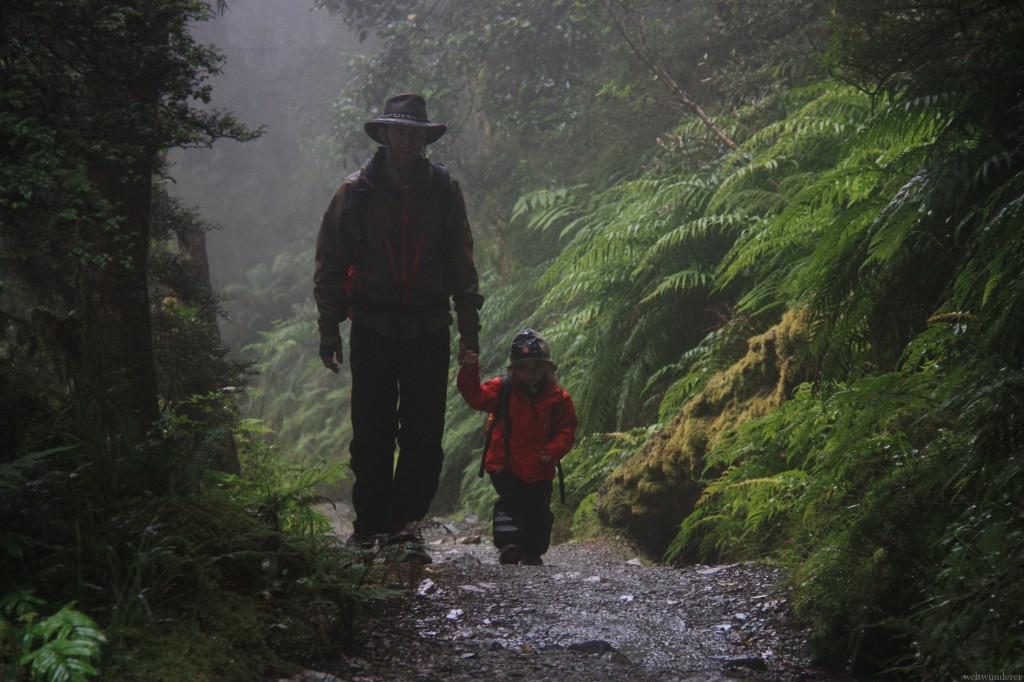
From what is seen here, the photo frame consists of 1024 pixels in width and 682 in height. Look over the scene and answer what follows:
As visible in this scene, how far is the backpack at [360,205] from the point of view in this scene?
4.80m

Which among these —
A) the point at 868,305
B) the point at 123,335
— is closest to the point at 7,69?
the point at 123,335

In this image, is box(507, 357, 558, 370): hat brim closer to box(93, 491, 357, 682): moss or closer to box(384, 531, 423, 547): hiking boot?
box(384, 531, 423, 547): hiking boot

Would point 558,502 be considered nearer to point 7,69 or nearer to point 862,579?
point 862,579

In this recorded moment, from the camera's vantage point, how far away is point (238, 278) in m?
30.3

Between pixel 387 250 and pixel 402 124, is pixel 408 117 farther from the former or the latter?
pixel 387 250

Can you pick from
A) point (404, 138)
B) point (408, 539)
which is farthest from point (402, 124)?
point (408, 539)

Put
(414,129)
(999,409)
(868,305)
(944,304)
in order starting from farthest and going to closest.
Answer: (414,129)
(868,305)
(944,304)
(999,409)

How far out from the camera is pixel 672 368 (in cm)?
736

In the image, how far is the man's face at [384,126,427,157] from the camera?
16.0 ft

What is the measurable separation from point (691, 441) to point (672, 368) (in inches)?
60.1

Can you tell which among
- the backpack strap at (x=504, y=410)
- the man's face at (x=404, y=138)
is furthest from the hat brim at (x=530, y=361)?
the man's face at (x=404, y=138)

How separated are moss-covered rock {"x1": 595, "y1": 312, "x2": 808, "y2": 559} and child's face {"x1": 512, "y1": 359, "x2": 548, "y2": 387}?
1.03 m

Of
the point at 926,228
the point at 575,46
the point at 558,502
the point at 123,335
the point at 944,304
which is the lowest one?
→ the point at 558,502

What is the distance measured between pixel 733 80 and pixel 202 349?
659 centimetres
